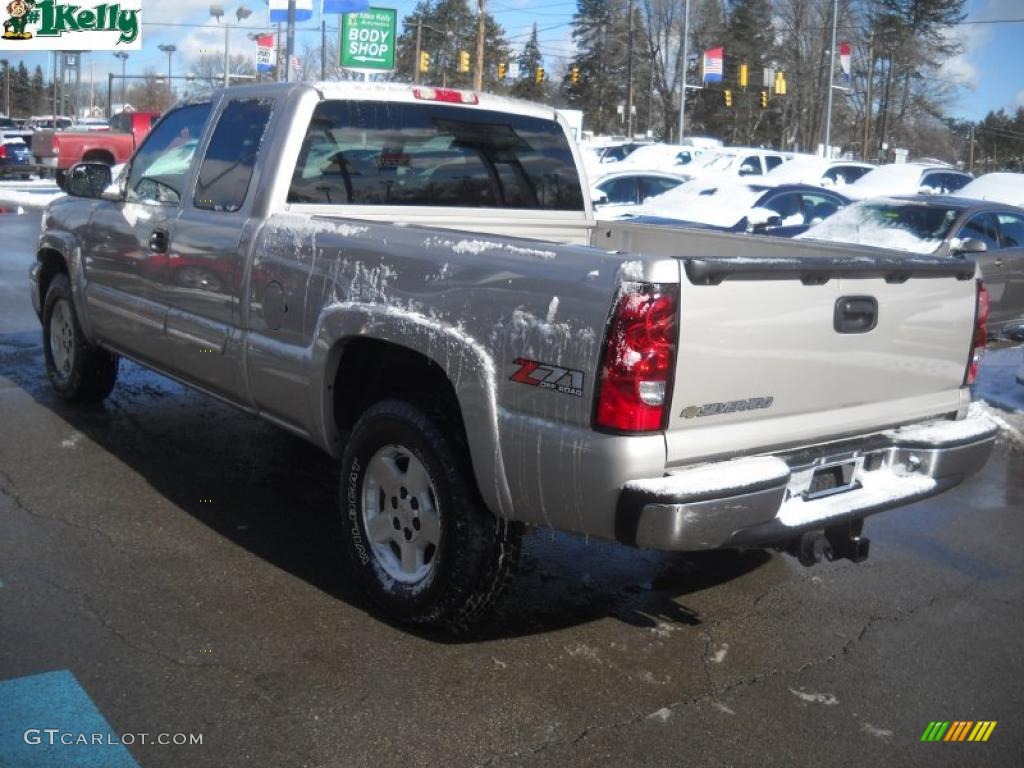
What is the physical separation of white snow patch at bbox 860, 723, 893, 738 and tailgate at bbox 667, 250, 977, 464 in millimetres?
919

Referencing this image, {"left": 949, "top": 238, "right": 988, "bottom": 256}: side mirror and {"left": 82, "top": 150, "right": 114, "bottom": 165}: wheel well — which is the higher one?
{"left": 82, "top": 150, "right": 114, "bottom": 165}: wheel well

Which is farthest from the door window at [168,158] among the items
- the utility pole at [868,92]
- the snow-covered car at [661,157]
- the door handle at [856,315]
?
the utility pole at [868,92]

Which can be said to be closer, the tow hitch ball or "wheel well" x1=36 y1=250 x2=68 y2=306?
the tow hitch ball

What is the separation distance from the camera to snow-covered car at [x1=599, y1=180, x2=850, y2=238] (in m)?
15.3

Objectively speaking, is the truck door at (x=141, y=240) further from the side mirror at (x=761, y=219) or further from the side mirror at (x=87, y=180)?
the side mirror at (x=761, y=219)

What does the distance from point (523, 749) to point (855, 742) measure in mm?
1028

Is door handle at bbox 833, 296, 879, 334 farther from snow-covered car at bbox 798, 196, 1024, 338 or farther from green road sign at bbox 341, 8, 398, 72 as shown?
green road sign at bbox 341, 8, 398, 72

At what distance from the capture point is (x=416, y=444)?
3951 millimetres

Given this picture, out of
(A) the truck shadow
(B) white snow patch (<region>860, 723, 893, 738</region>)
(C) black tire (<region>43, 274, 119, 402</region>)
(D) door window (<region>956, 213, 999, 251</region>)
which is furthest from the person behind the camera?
(D) door window (<region>956, 213, 999, 251</region>)

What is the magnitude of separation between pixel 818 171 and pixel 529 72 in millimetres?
56487

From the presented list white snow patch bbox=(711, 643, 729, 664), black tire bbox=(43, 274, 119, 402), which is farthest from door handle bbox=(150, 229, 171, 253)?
white snow patch bbox=(711, 643, 729, 664)

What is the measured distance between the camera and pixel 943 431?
4.20 meters

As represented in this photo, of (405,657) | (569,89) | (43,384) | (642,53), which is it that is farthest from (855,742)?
(569,89)

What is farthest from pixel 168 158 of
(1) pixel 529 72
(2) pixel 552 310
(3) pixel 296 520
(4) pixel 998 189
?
(1) pixel 529 72
